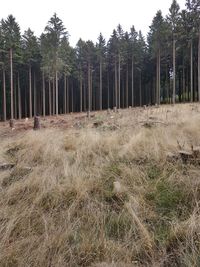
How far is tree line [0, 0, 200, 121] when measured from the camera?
1564 inches

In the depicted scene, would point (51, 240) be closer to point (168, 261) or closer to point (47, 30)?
point (168, 261)

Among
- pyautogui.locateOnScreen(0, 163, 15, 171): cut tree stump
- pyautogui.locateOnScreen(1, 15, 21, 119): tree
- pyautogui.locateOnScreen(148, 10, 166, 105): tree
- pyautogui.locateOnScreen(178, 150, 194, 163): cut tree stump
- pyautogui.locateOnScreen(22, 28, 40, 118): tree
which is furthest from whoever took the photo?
pyautogui.locateOnScreen(22, 28, 40, 118): tree

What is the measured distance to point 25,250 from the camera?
3.40 m

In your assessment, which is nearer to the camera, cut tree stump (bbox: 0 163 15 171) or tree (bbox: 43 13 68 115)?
cut tree stump (bbox: 0 163 15 171)

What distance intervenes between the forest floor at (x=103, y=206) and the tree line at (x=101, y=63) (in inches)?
1173

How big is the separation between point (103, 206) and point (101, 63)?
51.2 metres

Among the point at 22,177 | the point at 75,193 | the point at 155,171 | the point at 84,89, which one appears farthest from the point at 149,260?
the point at 84,89

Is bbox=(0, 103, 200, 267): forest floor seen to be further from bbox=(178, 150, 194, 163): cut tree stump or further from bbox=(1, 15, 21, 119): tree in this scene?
bbox=(1, 15, 21, 119): tree

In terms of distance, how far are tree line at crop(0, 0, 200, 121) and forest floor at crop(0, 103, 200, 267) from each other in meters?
29.8

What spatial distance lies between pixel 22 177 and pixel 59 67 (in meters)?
38.1

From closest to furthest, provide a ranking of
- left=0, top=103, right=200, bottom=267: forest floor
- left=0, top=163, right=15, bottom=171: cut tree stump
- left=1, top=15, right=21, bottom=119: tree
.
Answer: left=0, top=103, right=200, bottom=267: forest floor → left=0, top=163, right=15, bottom=171: cut tree stump → left=1, top=15, right=21, bottom=119: tree

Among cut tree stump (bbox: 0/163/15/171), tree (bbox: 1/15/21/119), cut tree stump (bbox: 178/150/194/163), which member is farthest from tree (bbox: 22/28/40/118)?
cut tree stump (bbox: 178/150/194/163)

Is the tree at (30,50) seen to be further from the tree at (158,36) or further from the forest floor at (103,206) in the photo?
the forest floor at (103,206)

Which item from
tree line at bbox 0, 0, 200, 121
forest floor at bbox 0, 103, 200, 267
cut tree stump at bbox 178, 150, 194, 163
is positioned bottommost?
forest floor at bbox 0, 103, 200, 267
